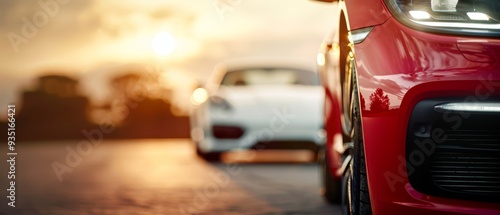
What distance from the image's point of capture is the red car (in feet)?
12.0

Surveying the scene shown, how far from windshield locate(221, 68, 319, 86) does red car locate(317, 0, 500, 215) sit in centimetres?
886

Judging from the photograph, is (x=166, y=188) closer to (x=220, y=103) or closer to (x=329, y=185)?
(x=329, y=185)

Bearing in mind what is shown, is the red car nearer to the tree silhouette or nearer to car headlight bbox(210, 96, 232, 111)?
the tree silhouette

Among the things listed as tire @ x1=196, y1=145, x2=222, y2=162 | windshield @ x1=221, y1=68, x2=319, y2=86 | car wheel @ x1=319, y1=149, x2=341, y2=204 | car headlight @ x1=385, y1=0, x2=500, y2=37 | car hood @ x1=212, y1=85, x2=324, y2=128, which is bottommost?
tire @ x1=196, y1=145, x2=222, y2=162

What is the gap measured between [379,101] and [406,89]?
135mm

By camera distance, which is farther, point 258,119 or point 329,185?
point 258,119

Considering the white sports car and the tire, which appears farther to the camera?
the tire

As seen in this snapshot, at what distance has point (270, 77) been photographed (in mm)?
13070

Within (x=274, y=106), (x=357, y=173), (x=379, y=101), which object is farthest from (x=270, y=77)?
(x=379, y=101)

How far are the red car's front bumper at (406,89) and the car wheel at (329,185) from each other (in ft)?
9.32

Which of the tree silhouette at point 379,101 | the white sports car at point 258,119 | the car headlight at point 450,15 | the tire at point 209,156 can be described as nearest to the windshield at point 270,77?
the white sports car at point 258,119

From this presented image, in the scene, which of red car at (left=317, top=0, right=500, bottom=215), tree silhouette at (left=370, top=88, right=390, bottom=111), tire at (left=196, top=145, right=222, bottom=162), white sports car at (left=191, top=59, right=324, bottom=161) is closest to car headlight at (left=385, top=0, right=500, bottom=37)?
red car at (left=317, top=0, right=500, bottom=215)

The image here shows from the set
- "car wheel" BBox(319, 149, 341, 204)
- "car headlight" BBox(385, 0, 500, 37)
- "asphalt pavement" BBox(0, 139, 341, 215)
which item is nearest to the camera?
"car headlight" BBox(385, 0, 500, 37)

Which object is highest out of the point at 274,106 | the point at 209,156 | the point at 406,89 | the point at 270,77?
the point at 406,89
